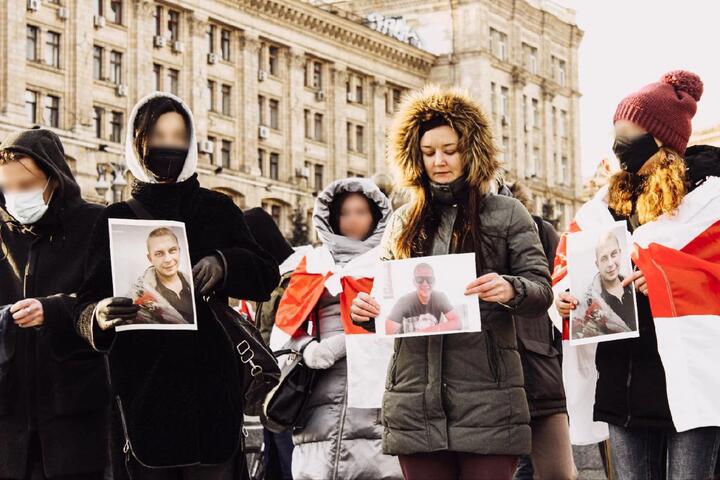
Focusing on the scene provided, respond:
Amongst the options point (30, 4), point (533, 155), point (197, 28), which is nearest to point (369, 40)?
point (197, 28)

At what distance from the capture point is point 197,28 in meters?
49.0

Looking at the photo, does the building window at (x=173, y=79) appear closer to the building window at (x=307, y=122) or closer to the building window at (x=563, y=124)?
the building window at (x=307, y=122)

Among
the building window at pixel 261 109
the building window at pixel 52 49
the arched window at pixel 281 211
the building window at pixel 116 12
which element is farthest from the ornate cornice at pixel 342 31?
the building window at pixel 52 49

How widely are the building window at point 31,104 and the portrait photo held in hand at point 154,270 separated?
3765cm

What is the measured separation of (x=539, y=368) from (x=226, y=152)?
4486 centimetres

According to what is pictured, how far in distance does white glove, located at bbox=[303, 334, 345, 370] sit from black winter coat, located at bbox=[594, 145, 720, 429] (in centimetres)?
200

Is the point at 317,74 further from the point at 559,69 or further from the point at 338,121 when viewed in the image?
the point at 559,69

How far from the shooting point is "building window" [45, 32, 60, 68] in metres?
42.0

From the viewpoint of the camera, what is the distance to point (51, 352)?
5316mm

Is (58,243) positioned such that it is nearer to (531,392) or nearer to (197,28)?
(531,392)

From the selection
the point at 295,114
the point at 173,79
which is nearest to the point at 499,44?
the point at 295,114

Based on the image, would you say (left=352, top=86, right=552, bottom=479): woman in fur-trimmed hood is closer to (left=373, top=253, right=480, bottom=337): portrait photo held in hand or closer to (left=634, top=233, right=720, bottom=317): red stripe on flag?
(left=373, top=253, right=480, bottom=337): portrait photo held in hand

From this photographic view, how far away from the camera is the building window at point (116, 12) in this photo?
1769 inches

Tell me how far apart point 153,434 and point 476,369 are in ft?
3.44
